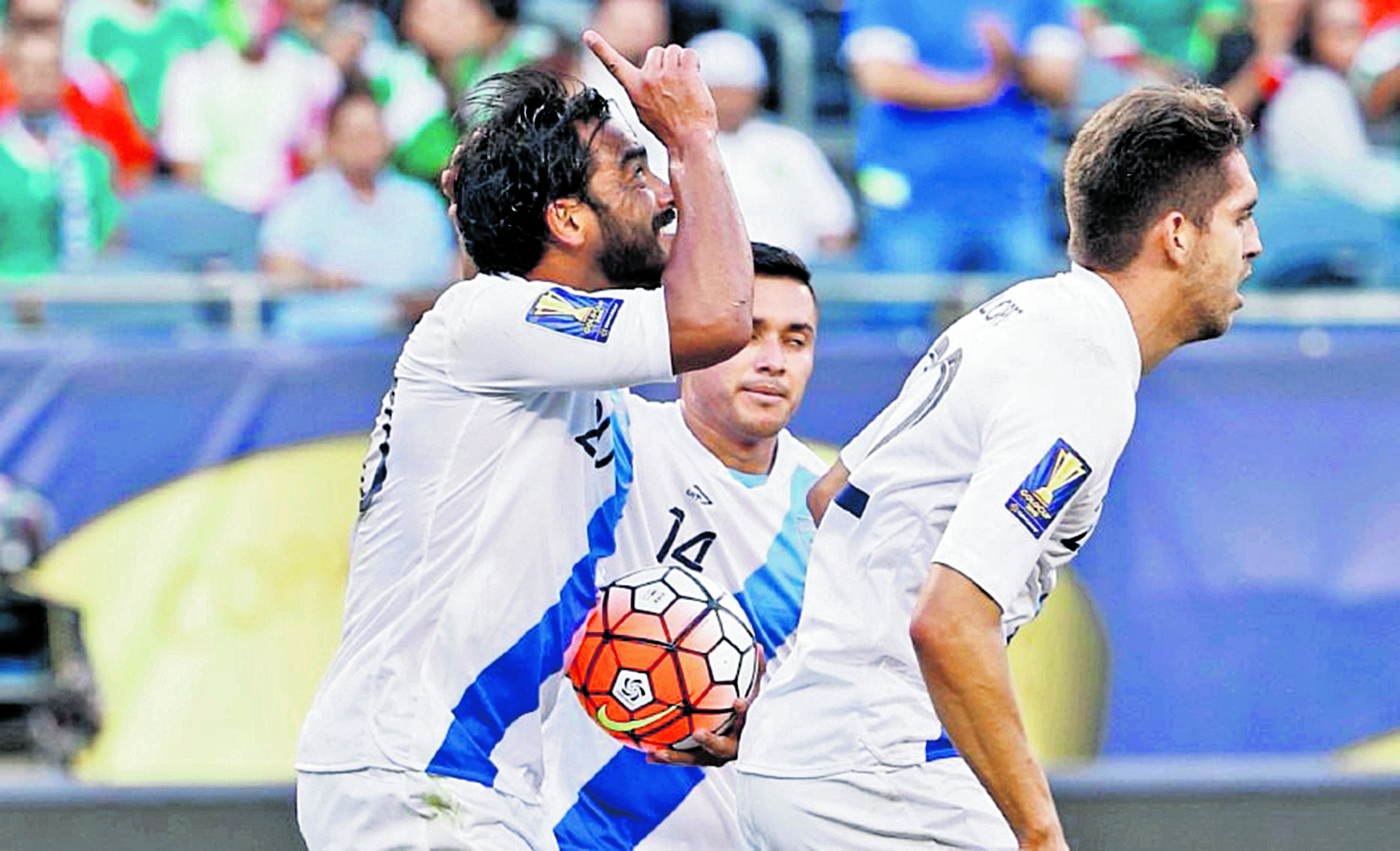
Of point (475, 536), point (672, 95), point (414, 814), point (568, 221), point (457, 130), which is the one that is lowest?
point (414, 814)

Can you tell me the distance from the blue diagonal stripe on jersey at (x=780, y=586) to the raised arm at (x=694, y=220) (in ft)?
3.77

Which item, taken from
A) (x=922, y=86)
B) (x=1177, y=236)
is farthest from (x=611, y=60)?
(x=922, y=86)

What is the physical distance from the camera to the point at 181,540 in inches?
288

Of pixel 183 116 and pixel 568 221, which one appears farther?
pixel 183 116

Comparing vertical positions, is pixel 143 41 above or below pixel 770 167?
above

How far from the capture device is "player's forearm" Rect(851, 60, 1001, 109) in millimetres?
8930

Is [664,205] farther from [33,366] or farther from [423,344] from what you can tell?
[33,366]

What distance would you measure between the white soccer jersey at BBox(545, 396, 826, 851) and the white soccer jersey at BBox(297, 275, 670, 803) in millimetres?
693

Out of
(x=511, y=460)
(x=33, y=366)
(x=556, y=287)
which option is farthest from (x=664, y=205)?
(x=33, y=366)

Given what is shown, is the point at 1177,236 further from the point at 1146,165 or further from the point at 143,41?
the point at 143,41

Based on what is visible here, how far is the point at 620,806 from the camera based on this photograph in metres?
5.16

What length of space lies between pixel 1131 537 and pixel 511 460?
3.50 meters

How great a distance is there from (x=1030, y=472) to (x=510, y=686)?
3.55 feet

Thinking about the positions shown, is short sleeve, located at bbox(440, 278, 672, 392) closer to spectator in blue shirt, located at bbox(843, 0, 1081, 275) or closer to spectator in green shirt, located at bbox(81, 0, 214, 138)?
spectator in blue shirt, located at bbox(843, 0, 1081, 275)
